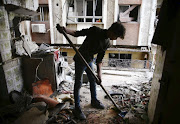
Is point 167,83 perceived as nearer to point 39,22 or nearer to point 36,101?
point 36,101

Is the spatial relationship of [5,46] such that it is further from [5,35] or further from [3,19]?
[3,19]

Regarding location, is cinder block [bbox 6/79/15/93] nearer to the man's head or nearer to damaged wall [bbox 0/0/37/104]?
damaged wall [bbox 0/0/37/104]

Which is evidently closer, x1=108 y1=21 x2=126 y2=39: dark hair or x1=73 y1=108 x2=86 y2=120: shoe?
x1=108 y1=21 x2=126 y2=39: dark hair

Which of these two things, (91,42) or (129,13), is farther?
(129,13)

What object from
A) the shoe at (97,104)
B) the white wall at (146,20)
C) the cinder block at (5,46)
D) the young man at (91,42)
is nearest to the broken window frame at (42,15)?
the white wall at (146,20)

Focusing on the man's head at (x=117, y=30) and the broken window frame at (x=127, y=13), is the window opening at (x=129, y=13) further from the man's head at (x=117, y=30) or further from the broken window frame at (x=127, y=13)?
the man's head at (x=117, y=30)

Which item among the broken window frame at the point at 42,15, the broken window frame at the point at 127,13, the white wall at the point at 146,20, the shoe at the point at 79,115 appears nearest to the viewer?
the shoe at the point at 79,115

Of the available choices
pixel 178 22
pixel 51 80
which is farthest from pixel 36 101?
pixel 178 22

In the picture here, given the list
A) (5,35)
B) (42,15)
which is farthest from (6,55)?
(42,15)

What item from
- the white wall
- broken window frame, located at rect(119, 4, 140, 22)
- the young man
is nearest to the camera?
the young man

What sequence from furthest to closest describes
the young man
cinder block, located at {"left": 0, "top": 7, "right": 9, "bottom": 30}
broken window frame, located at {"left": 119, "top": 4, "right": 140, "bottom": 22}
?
broken window frame, located at {"left": 119, "top": 4, "right": 140, "bottom": 22}
cinder block, located at {"left": 0, "top": 7, "right": 9, "bottom": 30}
the young man

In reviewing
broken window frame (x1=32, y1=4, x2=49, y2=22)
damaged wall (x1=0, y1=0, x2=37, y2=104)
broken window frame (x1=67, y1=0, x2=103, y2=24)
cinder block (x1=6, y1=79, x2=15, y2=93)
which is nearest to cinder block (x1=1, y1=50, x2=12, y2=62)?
damaged wall (x1=0, y1=0, x2=37, y2=104)

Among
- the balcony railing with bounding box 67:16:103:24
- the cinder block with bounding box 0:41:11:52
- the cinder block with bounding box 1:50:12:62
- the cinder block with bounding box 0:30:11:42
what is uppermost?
the balcony railing with bounding box 67:16:103:24

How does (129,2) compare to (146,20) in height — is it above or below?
above
